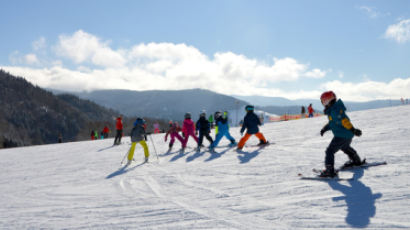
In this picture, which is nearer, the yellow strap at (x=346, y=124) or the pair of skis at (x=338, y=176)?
the yellow strap at (x=346, y=124)

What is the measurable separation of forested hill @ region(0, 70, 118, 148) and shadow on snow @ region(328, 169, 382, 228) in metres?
113

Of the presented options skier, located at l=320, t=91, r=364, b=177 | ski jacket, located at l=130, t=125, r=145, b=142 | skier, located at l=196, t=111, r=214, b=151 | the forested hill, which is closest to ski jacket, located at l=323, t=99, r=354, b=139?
skier, located at l=320, t=91, r=364, b=177

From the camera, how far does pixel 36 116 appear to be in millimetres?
122000

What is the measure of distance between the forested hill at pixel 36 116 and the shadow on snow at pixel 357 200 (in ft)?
369

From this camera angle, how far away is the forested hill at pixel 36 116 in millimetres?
110250

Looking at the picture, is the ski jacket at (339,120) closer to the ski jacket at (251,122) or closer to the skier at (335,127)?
the skier at (335,127)

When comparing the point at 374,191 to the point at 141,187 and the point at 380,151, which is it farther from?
the point at 141,187

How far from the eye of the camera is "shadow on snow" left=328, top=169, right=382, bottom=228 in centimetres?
307

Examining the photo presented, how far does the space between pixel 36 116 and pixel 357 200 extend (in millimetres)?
142266

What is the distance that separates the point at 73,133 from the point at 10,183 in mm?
123829

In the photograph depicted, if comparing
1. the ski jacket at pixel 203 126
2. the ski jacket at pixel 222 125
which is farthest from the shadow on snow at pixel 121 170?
the ski jacket at pixel 222 125

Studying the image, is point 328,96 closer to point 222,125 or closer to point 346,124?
point 346,124

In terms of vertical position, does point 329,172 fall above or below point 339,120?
below

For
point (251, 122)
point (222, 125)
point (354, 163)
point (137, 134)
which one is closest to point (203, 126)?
point (222, 125)
